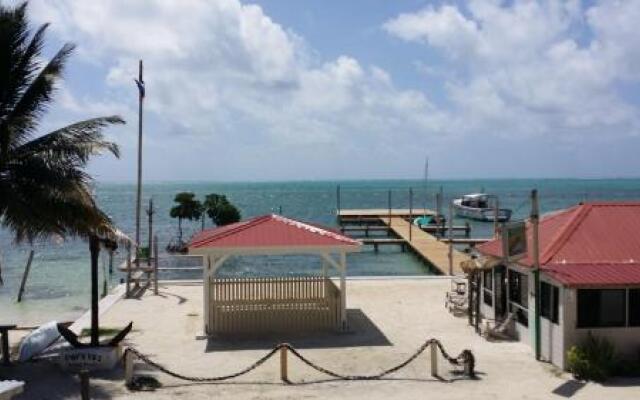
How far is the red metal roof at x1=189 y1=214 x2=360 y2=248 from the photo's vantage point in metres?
18.6

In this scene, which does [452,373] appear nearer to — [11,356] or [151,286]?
[11,356]

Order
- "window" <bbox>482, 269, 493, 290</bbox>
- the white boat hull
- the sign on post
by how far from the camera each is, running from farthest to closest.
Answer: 1. the white boat hull
2. "window" <bbox>482, 269, 493, 290</bbox>
3. the sign on post

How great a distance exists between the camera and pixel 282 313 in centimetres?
1956

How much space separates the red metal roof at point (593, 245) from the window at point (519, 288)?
2.26ft

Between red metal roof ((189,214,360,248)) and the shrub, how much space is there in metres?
6.09

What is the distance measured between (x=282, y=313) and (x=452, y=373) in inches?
227

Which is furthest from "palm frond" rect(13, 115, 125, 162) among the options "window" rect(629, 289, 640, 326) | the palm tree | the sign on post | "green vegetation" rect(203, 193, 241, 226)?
"green vegetation" rect(203, 193, 241, 226)

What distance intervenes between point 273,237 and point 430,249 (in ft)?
89.7

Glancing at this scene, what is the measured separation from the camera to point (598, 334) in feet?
50.4

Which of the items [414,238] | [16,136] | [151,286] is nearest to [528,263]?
[16,136]

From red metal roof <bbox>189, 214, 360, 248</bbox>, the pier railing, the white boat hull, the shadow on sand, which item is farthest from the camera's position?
the white boat hull

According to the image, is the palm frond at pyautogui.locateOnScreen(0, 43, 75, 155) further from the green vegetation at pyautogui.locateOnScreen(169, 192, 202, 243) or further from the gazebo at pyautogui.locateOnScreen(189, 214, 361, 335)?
the green vegetation at pyautogui.locateOnScreen(169, 192, 202, 243)

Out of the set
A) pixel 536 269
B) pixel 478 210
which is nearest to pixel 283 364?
pixel 536 269

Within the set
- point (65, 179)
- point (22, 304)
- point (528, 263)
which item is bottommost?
point (22, 304)
